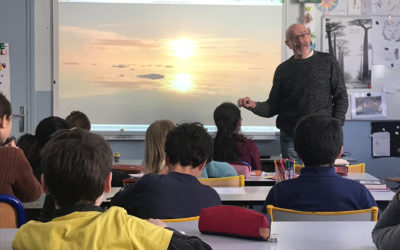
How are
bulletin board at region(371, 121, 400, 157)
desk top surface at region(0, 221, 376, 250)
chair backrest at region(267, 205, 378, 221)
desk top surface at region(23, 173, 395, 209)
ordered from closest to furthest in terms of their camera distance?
desk top surface at region(0, 221, 376, 250) → chair backrest at region(267, 205, 378, 221) → desk top surface at region(23, 173, 395, 209) → bulletin board at region(371, 121, 400, 157)

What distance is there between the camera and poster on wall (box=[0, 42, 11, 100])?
20.4 feet

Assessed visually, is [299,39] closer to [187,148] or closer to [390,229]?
[187,148]

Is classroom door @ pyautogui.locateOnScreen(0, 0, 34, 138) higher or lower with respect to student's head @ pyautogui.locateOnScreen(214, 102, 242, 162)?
higher

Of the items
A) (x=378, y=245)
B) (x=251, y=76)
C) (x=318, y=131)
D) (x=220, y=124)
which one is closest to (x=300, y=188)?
(x=318, y=131)

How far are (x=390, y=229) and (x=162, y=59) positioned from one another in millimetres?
4819

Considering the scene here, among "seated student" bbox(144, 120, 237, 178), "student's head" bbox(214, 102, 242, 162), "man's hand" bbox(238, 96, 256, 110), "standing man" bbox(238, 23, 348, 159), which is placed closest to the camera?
"seated student" bbox(144, 120, 237, 178)

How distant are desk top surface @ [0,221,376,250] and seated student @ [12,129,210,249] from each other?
35 cm

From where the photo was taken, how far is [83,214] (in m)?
1.42

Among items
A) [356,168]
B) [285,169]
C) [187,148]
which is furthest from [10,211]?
[356,168]

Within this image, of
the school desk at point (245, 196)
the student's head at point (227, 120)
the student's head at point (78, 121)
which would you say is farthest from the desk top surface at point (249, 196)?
the student's head at point (78, 121)

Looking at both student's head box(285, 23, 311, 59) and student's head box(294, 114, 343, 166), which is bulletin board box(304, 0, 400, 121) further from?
student's head box(294, 114, 343, 166)


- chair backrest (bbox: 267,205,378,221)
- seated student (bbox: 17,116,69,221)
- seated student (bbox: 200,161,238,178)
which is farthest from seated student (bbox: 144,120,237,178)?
chair backrest (bbox: 267,205,378,221)

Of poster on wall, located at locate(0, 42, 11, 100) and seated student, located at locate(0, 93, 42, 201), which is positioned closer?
seated student, located at locate(0, 93, 42, 201)

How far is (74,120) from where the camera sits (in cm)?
471
